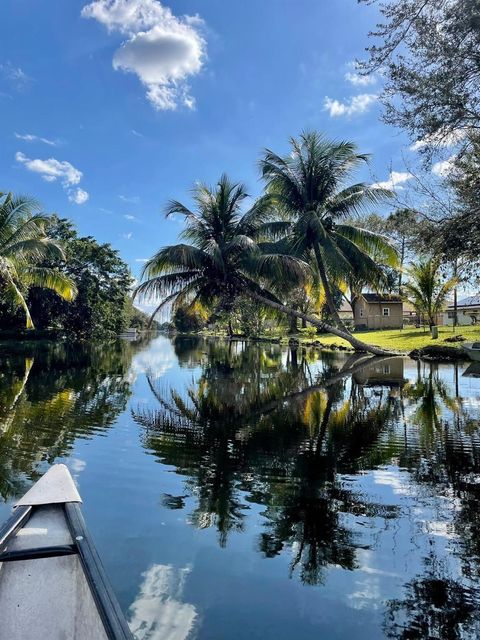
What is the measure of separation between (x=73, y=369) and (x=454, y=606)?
15.2 meters

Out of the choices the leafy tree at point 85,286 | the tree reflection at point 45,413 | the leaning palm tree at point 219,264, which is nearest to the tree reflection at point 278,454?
the tree reflection at point 45,413

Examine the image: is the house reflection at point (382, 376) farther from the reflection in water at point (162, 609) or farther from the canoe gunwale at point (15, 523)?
the canoe gunwale at point (15, 523)

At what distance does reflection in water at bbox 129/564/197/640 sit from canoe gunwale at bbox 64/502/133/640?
1.38ft

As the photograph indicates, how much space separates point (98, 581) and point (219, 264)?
1603 centimetres

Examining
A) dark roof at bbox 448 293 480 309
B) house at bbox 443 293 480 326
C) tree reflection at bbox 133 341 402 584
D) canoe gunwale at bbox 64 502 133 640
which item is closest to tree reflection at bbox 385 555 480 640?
Answer: tree reflection at bbox 133 341 402 584

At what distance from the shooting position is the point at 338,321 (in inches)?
813

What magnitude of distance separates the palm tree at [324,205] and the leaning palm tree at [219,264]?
1211mm

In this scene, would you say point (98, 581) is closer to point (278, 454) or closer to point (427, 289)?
point (278, 454)

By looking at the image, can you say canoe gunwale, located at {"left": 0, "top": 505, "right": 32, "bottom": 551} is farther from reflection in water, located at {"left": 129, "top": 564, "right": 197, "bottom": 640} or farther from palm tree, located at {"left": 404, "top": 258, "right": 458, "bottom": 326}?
palm tree, located at {"left": 404, "top": 258, "right": 458, "bottom": 326}

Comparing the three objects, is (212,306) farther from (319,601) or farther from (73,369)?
(319,601)

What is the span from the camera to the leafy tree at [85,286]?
38.2 meters

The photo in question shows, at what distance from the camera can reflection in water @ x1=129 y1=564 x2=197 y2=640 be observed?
237cm

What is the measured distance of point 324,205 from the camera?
1930 centimetres

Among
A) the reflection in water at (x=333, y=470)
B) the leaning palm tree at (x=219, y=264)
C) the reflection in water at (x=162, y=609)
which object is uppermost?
the leaning palm tree at (x=219, y=264)
